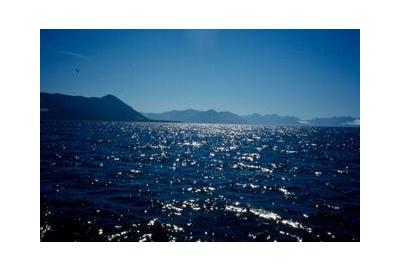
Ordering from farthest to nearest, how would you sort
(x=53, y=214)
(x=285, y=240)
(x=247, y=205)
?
(x=247, y=205) → (x=53, y=214) → (x=285, y=240)

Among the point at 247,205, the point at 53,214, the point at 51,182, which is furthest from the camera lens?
the point at 51,182

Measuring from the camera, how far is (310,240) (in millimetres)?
11898
